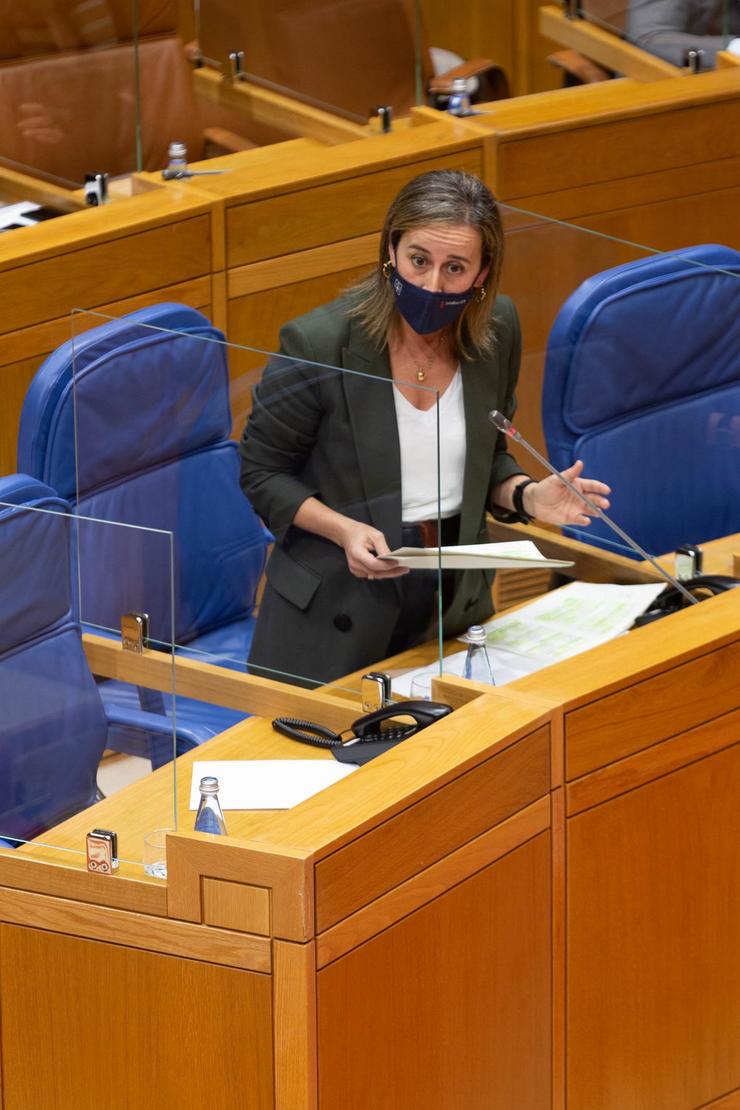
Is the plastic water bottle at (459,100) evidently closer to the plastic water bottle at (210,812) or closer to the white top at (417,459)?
the white top at (417,459)

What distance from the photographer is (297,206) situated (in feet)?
13.3

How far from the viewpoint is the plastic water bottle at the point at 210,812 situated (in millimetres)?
2094

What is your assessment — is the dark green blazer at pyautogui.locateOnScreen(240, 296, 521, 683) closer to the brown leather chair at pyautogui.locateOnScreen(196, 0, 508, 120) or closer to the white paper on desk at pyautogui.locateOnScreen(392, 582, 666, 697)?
the white paper on desk at pyautogui.locateOnScreen(392, 582, 666, 697)

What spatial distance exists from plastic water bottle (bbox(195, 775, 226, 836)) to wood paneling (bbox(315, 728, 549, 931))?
0.51 ft

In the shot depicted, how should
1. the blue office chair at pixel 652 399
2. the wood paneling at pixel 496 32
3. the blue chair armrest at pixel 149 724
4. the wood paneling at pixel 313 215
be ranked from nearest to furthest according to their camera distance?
the blue chair armrest at pixel 149 724
the blue office chair at pixel 652 399
the wood paneling at pixel 313 215
the wood paneling at pixel 496 32

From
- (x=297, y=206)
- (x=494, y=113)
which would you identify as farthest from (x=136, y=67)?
(x=494, y=113)

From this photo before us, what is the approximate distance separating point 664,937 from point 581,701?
0.35 metres

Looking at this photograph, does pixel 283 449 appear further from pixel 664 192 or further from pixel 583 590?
pixel 664 192

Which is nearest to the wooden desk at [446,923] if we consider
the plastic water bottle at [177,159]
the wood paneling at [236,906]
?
the wood paneling at [236,906]

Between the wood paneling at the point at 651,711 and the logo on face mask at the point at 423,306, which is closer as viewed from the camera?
the wood paneling at the point at 651,711

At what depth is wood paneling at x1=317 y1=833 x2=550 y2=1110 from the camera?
2.05 m

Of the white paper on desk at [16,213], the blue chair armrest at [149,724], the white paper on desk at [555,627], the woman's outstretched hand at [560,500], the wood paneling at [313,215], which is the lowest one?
the white paper on desk at [555,627]

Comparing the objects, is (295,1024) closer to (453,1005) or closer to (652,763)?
(453,1005)

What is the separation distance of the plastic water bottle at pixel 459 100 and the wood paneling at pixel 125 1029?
8.80 ft
